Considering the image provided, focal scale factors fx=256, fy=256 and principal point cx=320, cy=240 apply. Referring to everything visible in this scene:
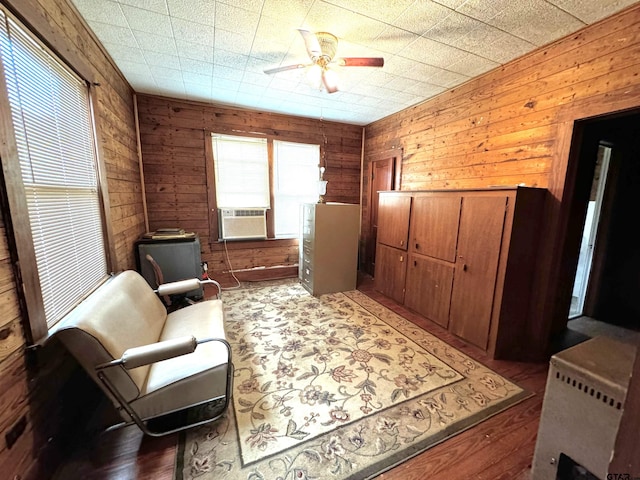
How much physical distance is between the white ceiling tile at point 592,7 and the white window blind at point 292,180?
3129mm

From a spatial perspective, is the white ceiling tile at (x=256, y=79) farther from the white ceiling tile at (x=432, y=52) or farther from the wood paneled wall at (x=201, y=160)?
the white ceiling tile at (x=432, y=52)

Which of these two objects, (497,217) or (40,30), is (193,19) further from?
(497,217)

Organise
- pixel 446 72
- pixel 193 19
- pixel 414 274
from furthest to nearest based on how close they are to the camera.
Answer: pixel 414 274
pixel 446 72
pixel 193 19

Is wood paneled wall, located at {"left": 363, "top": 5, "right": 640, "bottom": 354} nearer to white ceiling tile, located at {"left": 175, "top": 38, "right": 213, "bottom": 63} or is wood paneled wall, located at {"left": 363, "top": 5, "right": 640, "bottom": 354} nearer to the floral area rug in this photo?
the floral area rug

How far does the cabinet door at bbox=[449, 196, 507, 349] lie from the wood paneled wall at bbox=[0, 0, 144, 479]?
295cm

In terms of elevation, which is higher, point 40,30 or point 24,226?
point 40,30

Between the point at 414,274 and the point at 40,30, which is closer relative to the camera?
the point at 40,30

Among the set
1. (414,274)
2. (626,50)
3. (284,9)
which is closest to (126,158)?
(284,9)

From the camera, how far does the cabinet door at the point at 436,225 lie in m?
2.51

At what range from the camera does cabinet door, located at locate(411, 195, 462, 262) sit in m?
2.51

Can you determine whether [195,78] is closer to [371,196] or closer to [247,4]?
[247,4]

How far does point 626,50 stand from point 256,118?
12.4 feet

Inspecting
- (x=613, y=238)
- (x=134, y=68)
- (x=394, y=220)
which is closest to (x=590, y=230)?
(x=613, y=238)

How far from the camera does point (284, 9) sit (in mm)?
1767
